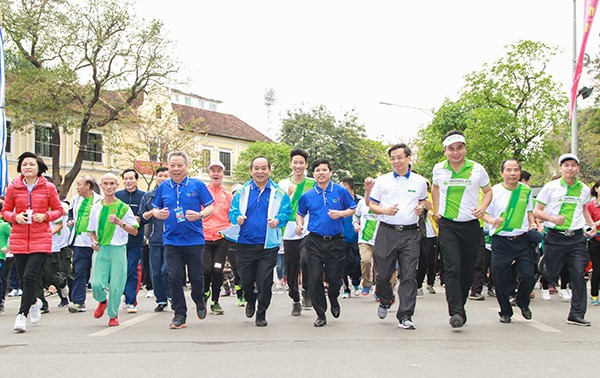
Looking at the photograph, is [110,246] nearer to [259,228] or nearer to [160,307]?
[160,307]

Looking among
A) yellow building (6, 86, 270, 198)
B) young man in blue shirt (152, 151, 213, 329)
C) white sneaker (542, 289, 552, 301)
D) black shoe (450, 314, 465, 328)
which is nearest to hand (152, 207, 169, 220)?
young man in blue shirt (152, 151, 213, 329)

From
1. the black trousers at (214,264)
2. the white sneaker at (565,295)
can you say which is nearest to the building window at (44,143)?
the black trousers at (214,264)

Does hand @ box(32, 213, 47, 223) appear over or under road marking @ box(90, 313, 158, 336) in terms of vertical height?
over

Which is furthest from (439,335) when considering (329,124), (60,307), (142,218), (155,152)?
(329,124)

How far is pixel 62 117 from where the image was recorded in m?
35.1

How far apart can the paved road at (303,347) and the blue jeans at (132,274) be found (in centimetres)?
68

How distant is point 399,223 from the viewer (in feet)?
25.8

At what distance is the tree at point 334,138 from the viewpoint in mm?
48000

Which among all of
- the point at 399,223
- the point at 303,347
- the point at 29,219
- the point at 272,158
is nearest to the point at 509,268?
the point at 399,223

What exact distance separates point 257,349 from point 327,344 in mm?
680

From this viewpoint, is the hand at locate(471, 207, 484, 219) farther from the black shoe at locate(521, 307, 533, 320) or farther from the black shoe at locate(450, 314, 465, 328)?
the black shoe at locate(521, 307, 533, 320)

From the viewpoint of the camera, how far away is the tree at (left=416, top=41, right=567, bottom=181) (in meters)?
26.6

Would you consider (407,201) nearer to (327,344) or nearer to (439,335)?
(439,335)

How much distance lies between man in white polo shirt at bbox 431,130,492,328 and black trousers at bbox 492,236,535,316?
2.37 feet
